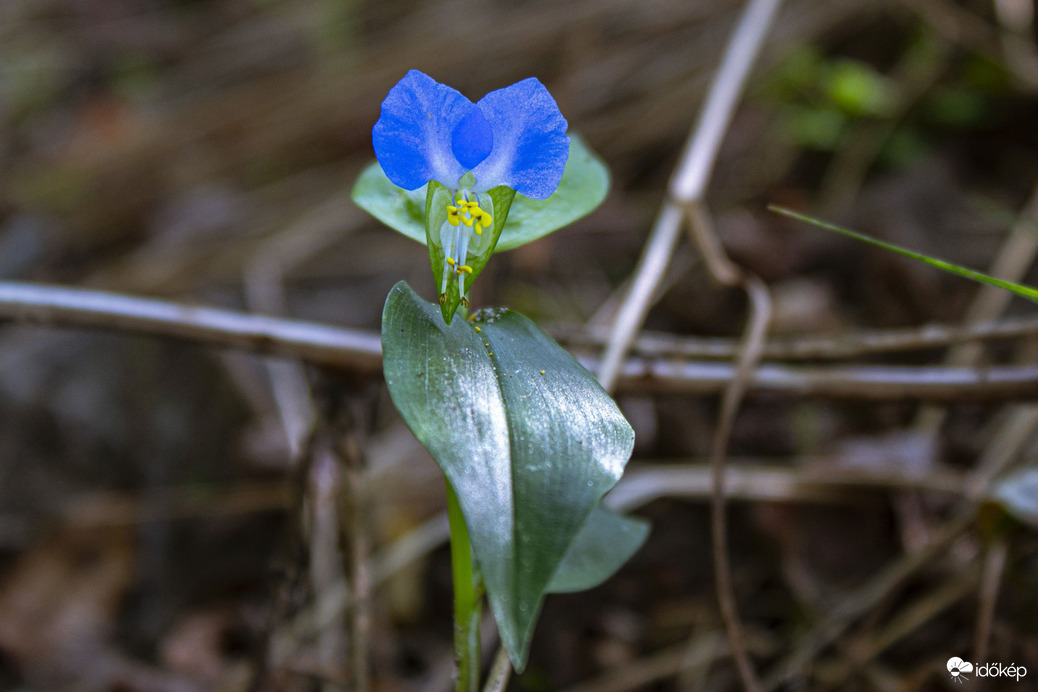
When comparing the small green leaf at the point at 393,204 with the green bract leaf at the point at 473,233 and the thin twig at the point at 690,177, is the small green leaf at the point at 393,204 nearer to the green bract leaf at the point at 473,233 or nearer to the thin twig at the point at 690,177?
the green bract leaf at the point at 473,233

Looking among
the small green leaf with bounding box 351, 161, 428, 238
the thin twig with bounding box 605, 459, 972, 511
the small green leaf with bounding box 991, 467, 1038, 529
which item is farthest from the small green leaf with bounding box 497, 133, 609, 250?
the small green leaf with bounding box 991, 467, 1038, 529

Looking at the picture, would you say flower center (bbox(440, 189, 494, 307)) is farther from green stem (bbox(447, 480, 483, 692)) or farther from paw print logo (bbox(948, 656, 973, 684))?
paw print logo (bbox(948, 656, 973, 684))

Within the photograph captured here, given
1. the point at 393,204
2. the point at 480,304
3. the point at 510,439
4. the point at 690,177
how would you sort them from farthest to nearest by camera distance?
the point at 480,304, the point at 690,177, the point at 393,204, the point at 510,439

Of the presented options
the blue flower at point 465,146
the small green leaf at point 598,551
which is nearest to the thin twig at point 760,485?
the small green leaf at point 598,551

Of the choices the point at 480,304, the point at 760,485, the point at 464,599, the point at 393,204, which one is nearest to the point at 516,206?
the point at 393,204

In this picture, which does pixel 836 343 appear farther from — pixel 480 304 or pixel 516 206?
Result: pixel 480 304

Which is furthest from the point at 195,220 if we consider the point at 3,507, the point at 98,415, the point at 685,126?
the point at 685,126
